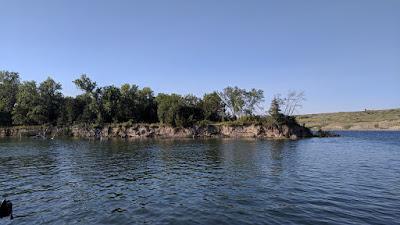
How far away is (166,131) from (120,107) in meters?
21.5

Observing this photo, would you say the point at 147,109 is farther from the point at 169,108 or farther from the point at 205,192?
the point at 205,192

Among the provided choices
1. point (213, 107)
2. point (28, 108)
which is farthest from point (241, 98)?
point (28, 108)

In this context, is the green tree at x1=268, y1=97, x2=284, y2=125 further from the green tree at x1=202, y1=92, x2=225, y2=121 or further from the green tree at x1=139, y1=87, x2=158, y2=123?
the green tree at x1=139, y1=87, x2=158, y2=123

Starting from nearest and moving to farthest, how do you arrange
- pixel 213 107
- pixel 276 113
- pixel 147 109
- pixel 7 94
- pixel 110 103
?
pixel 276 113, pixel 110 103, pixel 213 107, pixel 147 109, pixel 7 94

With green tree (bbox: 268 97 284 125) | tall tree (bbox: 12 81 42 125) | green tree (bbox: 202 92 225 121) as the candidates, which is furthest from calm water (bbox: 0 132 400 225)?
tall tree (bbox: 12 81 42 125)

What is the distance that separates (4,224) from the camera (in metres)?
19.5

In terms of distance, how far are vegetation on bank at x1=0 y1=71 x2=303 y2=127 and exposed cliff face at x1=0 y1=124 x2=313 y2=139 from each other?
272 cm

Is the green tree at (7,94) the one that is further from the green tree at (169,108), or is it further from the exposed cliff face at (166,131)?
the green tree at (169,108)

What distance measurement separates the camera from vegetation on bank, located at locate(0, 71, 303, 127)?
121 metres

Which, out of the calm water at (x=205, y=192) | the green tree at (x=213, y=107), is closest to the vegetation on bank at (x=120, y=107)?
the green tree at (x=213, y=107)

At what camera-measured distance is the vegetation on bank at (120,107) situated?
120875mm

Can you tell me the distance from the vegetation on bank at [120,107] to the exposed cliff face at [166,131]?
2.72 meters

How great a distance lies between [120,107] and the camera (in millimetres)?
124500

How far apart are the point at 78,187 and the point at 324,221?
825 inches
